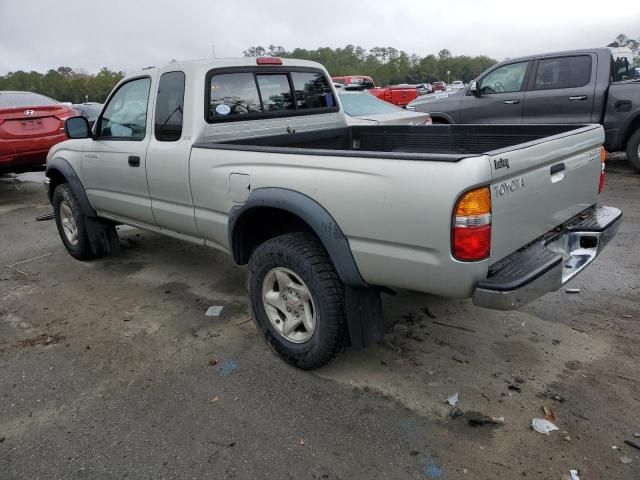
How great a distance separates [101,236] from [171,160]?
200 centimetres

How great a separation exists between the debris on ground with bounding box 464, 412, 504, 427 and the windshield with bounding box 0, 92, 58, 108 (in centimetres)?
876

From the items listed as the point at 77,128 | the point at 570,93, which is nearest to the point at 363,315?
the point at 77,128

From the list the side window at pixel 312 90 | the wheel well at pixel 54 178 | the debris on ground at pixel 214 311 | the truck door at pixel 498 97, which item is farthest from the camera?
the truck door at pixel 498 97

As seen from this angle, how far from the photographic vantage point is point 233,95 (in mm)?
3975

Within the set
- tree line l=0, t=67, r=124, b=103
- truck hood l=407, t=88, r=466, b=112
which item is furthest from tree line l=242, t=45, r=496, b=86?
truck hood l=407, t=88, r=466, b=112

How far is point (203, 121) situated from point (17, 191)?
27.1 ft

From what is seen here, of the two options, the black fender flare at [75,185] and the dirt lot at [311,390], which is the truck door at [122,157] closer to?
the black fender flare at [75,185]

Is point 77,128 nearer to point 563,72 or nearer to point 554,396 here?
point 554,396

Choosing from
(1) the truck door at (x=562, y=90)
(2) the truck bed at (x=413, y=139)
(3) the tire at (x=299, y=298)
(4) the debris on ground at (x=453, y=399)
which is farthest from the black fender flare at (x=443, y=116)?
(4) the debris on ground at (x=453, y=399)

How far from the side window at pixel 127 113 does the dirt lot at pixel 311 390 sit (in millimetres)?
1406

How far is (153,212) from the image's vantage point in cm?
425

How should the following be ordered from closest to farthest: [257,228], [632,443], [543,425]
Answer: [632,443] → [543,425] → [257,228]

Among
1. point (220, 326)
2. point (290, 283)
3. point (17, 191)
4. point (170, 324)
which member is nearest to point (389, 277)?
point (290, 283)

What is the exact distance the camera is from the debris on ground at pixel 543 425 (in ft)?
8.58
